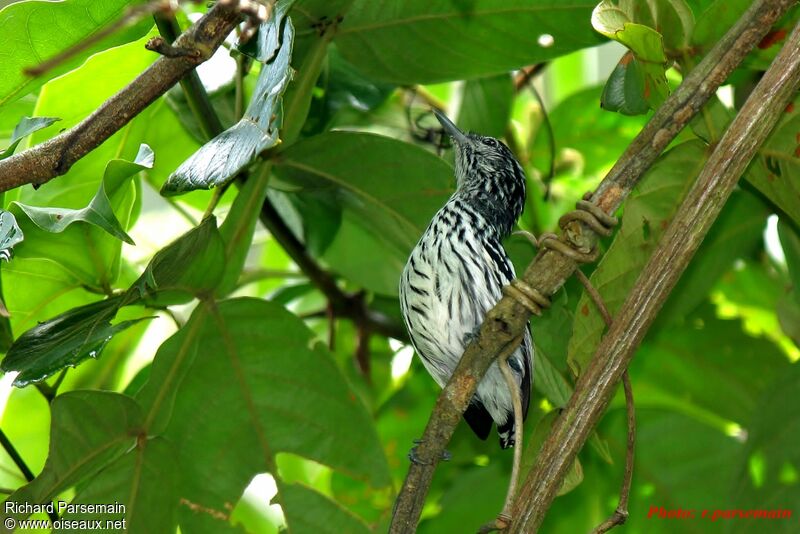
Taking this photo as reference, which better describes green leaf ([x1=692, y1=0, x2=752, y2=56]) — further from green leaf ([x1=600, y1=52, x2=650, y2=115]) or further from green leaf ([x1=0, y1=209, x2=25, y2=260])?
green leaf ([x1=0, y1=209, x2=25, y2=260])

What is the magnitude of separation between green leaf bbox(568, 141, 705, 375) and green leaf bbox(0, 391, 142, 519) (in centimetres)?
95

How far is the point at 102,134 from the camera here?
1531mm

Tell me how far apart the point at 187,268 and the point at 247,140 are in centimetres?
45

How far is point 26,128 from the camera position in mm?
1825

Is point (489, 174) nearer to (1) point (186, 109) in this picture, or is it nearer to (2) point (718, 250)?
(2) point (718, 250)

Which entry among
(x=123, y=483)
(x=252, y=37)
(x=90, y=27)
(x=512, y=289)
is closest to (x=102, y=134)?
(x=252, y=37)

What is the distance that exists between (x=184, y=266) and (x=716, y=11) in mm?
1188

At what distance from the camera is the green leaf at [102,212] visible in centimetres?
165

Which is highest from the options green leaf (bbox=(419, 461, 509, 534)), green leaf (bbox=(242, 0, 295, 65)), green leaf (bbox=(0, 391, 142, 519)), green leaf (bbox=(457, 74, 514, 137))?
green leaf (bbox=(242, 0, 295, 65))

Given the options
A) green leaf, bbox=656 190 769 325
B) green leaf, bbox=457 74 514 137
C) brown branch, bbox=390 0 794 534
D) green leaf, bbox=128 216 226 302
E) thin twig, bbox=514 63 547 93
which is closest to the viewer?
brown branch, bbox=390 0 794 534

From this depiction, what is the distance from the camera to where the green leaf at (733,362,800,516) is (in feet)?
7.37

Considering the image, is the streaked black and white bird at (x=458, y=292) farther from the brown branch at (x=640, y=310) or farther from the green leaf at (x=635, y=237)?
the brown branch at (x=640, y=310)

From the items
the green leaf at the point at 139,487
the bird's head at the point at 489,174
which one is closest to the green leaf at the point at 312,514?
the green leaf at the point at 139,487

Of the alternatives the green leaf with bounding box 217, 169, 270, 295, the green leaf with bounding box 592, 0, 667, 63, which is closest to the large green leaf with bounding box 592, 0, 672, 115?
the green leaf with bounding box 592, 0, 667, 63
